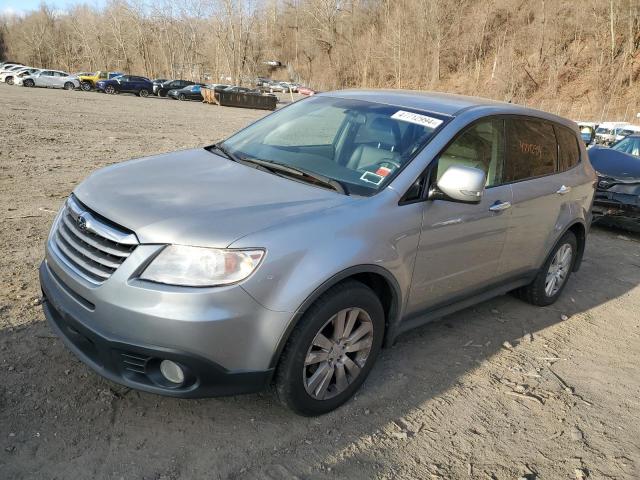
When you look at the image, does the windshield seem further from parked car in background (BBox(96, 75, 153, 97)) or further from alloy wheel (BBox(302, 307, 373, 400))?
parked car in background (BBox(96, 75, 153, 97))

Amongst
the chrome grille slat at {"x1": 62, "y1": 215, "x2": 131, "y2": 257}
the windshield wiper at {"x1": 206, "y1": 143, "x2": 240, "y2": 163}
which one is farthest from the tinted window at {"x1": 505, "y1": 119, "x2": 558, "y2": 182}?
the chrome grille slat at {"x1": 62, "y1": 215, "x2": 131, "y2": 257}

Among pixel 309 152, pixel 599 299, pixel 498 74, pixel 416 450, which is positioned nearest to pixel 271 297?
pixel 416 450

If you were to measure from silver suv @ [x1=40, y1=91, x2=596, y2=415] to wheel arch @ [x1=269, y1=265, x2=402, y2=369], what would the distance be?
0.01 metres

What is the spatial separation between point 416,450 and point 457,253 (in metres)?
1.32

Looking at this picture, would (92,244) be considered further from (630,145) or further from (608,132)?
(608,132)

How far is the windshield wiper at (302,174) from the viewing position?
326cm

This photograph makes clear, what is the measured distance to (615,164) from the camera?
8906mm

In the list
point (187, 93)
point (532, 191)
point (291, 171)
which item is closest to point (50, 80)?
point (187, 93)

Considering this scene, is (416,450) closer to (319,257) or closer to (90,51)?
(319,257)

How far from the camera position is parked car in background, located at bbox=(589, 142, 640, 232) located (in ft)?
27.0

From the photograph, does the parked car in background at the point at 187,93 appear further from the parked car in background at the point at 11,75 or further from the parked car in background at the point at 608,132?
the parked car in background at the point at 608,132

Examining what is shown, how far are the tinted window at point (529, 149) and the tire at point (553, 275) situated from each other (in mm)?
800

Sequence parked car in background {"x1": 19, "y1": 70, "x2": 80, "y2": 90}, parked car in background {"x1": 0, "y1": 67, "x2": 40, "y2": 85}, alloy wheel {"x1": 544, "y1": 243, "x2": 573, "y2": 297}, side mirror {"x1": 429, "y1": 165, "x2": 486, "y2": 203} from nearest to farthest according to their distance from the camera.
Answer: side mirror {"x1": 429, "y1": 165, "x2": 486, "y2": 203} < alloy wheel {"x1": 544, "y1": 243, "x2": 573, "y2": 297} < parked car in background {"x1": 19, "y1": 70, "x2": 80, "y2": 90} < parked car in background {"x1": 0, "y1": 67, "x2": 40, "y2": 85}

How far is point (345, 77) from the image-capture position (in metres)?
86.8
